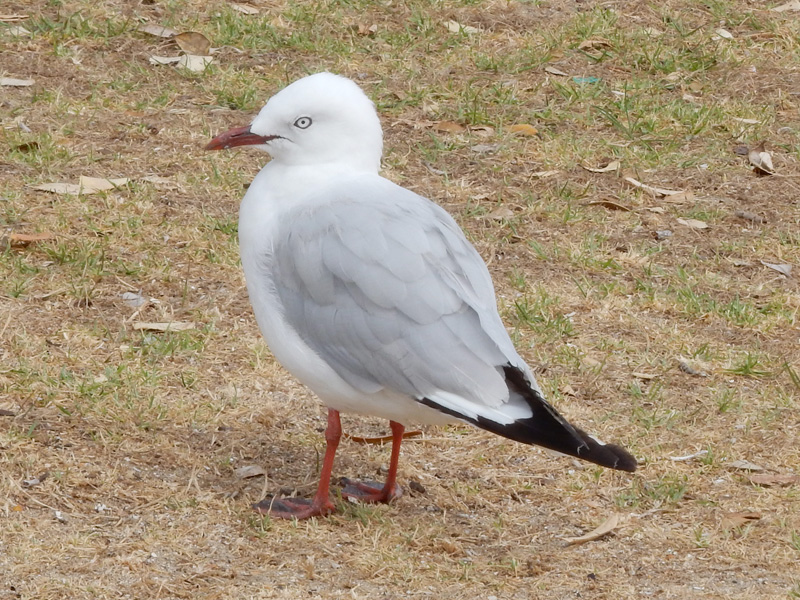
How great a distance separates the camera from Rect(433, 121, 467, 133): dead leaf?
6.47 metres

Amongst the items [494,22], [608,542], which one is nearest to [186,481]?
[608,542]

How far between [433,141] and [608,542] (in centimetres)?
307

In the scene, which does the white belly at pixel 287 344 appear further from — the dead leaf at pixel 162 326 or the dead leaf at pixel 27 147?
the dead leaf at pixel 27 147

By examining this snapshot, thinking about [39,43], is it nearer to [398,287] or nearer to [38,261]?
[38,261]

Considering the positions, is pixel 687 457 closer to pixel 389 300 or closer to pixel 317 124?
pixel 389 300

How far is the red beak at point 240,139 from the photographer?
151 inches

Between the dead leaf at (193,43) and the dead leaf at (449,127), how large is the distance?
1.40m

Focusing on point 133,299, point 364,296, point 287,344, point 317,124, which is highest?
point 317,124

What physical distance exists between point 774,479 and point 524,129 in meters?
2.90

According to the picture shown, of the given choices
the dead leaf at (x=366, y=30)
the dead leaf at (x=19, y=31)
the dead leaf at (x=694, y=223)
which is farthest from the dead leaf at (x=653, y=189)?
the dead leaf at (x=19, y=31)

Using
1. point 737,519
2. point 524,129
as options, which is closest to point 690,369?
point 737,519

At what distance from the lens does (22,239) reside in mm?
5078

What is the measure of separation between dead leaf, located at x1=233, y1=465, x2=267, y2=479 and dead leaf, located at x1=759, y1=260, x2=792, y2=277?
257 cm

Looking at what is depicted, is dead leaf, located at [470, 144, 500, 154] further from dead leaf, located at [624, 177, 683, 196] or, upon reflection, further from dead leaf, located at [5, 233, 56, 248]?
dead leaf, located at [5, 233, 56, 248]
